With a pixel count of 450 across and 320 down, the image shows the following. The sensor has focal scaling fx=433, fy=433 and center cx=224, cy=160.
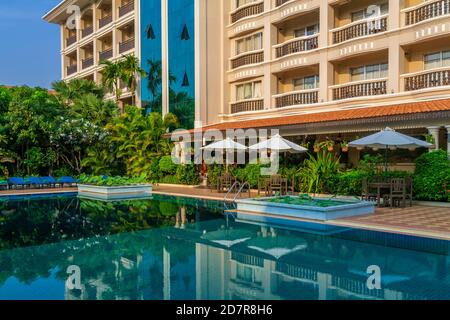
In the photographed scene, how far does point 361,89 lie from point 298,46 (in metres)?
5.02

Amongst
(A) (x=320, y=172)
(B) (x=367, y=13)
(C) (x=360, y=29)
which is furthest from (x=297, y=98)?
(A) (x=320, y=172)

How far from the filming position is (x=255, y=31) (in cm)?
2770

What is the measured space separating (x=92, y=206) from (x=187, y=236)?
26.8ft

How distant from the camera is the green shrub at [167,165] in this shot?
2748 centimetres

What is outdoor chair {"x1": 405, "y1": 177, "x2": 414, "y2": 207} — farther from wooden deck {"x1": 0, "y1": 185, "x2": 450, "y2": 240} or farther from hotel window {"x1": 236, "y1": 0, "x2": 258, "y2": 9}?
hotel window {"x1": 236, "y1": 0, "x2": 258, "y2": 9}

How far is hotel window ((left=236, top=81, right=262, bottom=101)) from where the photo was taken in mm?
27795

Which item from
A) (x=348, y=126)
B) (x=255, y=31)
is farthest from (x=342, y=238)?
(x=255, y=31)

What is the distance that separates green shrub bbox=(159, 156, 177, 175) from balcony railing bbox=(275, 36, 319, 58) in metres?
9.35

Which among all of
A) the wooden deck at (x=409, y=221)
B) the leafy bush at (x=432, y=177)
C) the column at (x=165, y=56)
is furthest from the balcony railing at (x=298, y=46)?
the wooden deck at (x=409, y=221)

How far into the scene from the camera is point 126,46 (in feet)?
118

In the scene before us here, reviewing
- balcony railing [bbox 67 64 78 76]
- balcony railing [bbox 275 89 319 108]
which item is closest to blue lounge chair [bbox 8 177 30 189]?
balcony railing [bbox 275 89 319 108]

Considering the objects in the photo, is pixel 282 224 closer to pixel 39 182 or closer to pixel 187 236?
pixel 187 236

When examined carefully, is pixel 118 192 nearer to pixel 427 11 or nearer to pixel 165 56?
pixel 165 56

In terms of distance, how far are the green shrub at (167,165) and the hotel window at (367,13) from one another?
13550mm
